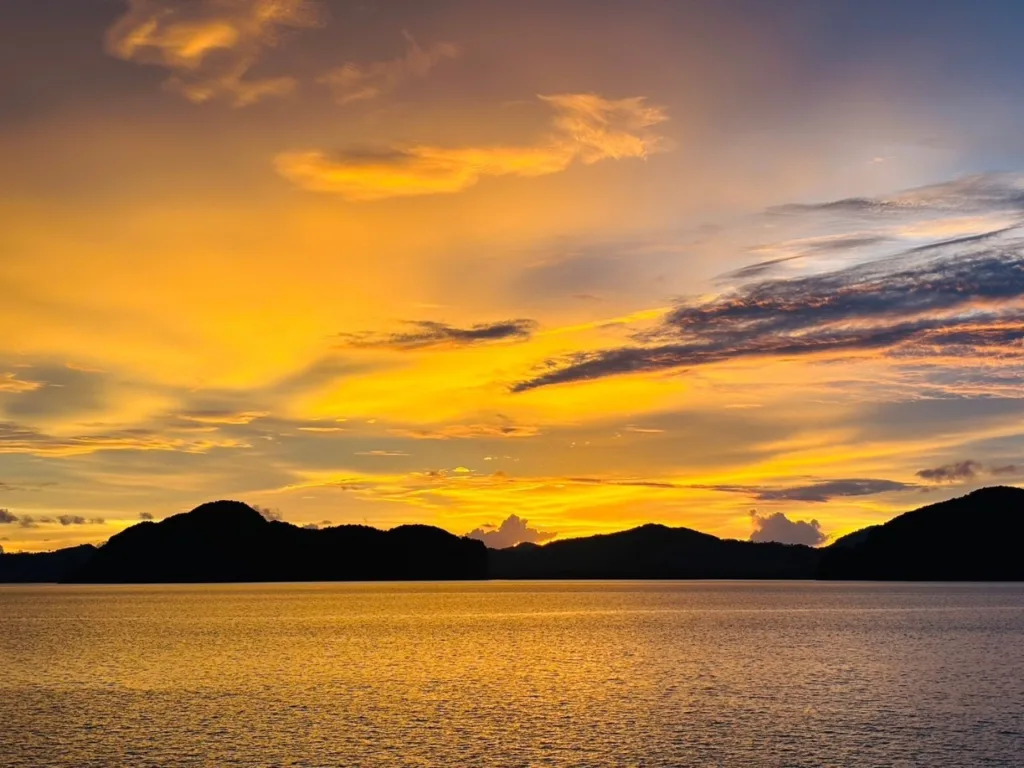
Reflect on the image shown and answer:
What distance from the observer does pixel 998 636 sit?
591 feet

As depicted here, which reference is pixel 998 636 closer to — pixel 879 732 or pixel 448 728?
pixel 879 732

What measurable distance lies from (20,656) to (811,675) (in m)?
106

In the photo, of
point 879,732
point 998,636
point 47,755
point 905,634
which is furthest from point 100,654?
point 998,636

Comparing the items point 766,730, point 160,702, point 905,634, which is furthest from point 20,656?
point 905,634

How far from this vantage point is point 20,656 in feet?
474

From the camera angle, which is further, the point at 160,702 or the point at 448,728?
the point at 160,702

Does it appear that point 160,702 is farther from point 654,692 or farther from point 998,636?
point 998,636

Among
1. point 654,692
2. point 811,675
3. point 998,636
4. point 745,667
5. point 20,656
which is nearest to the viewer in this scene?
point 654,692

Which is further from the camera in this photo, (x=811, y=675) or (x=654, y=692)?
(x=811, y=675)

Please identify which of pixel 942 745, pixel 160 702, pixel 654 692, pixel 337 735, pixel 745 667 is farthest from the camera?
pixel 745 667

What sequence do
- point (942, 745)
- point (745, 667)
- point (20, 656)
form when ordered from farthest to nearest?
point (20, 656)
point (745, 667)
point (942, 745)

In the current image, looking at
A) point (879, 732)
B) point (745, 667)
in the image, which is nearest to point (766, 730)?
point (879, 732)

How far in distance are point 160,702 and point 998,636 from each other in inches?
5732

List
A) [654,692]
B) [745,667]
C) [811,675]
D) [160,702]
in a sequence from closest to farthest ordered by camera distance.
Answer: [160,702] → [654,692] → [811,675] → [745,667]
